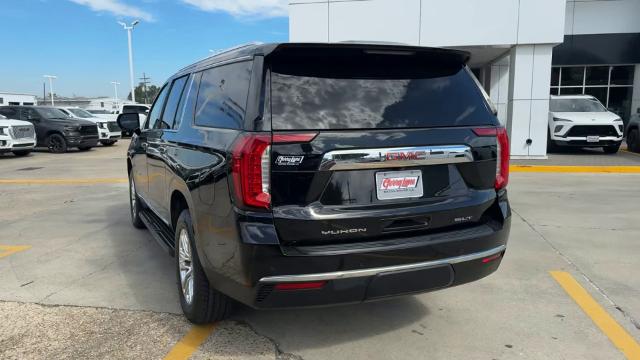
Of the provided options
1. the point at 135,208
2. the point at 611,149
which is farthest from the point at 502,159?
the point at 611,149

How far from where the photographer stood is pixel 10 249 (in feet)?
19.0

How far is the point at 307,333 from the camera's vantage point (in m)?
3.59

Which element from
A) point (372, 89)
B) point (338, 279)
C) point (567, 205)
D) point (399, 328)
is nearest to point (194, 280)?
point (338, 279)

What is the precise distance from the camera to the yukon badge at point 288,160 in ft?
9.02

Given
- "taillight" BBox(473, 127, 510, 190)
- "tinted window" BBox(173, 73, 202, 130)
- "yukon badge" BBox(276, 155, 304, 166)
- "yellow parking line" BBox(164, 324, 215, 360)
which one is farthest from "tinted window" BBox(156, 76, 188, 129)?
"taillight" BBox(473, 127, 510, 190)

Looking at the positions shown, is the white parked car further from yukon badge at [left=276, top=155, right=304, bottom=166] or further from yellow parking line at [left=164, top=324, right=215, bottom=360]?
yukon badge at [left=276, top=155, right=304, bottom=166]

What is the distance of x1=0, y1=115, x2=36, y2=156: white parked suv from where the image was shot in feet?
53.9

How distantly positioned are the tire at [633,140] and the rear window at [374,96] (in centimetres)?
1488

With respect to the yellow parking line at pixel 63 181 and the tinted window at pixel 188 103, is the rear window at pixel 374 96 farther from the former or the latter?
the yellow parking line at pixel 63 181

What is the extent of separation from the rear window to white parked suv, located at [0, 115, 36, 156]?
54.7ft

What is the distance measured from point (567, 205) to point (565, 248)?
256cm

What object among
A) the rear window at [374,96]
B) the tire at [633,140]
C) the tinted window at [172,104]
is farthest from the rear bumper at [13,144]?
the tire at [633,140]

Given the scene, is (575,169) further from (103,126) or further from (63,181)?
(103,126)

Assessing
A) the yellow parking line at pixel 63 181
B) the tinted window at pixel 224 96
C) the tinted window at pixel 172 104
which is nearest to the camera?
the tinted window at pixel 224 96
